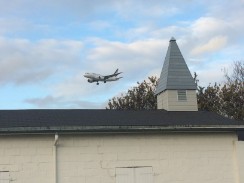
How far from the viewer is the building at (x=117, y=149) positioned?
14094mm

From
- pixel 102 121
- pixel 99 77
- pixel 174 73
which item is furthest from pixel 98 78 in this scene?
pixel 102 121

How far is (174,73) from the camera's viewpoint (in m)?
21.4

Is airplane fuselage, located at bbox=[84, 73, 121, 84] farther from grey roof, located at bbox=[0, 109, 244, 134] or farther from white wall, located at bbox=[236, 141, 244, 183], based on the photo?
white wall, located at bbox=[236, 141, 244, 183]

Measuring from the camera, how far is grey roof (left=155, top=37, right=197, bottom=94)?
68.0ft

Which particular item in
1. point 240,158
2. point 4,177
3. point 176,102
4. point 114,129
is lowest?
point 4,177

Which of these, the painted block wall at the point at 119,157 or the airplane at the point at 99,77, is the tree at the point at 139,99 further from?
the painted block wall at the point at 119,157

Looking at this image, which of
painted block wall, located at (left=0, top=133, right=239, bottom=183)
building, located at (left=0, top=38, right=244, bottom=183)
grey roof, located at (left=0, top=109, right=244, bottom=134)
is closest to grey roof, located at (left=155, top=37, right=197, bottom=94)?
grey roof, located at (left=0, top=109, right=244, bottom=134)

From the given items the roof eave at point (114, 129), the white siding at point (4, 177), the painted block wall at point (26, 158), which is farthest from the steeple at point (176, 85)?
the white siding at point (4, 177)

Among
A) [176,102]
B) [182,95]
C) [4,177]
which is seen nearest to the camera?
[4,177]

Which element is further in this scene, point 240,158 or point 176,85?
point 176,85

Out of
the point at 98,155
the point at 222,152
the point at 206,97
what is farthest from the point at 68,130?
the point at 206,97

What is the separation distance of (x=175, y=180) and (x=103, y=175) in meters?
2.55

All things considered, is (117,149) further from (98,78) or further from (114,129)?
(98,78)

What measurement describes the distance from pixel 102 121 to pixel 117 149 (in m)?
1.29
